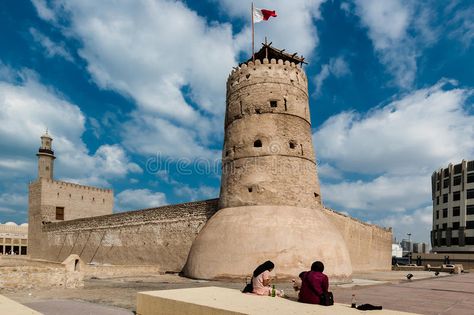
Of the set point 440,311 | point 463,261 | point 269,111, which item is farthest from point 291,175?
point 463,261

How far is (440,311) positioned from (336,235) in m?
8.95

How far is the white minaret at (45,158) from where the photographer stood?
38.3 metres

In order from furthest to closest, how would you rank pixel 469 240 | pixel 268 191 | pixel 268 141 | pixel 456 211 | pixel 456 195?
pixel 456 195 → pixel 456 211 → pixel 469 240 → pixel 268 141 → pixel 268 191

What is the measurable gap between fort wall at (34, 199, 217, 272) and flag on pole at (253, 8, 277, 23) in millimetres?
10554

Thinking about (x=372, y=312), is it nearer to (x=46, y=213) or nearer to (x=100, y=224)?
(x=100, y=224)

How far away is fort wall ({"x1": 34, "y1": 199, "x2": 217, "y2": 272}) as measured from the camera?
70.3 feet

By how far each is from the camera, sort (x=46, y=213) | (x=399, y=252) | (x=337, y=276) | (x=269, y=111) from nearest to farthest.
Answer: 1. (x=337, y=276)
2. (x=269, y=111)
3. (x=46, y=213)
4. (x=399, y=252)

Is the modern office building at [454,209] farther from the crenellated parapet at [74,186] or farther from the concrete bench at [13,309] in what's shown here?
the concrete bench at [13,309]

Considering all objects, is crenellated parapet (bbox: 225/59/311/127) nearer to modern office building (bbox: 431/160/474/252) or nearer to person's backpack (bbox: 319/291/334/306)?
person's backpack (bbox: 319/291/334/306)

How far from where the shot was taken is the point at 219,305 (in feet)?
19.7

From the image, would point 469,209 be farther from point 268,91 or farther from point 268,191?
point 268,191

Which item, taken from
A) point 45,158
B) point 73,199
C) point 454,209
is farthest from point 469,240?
point 45,158

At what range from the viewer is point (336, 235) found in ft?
58.3

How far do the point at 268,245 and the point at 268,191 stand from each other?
112 inches
